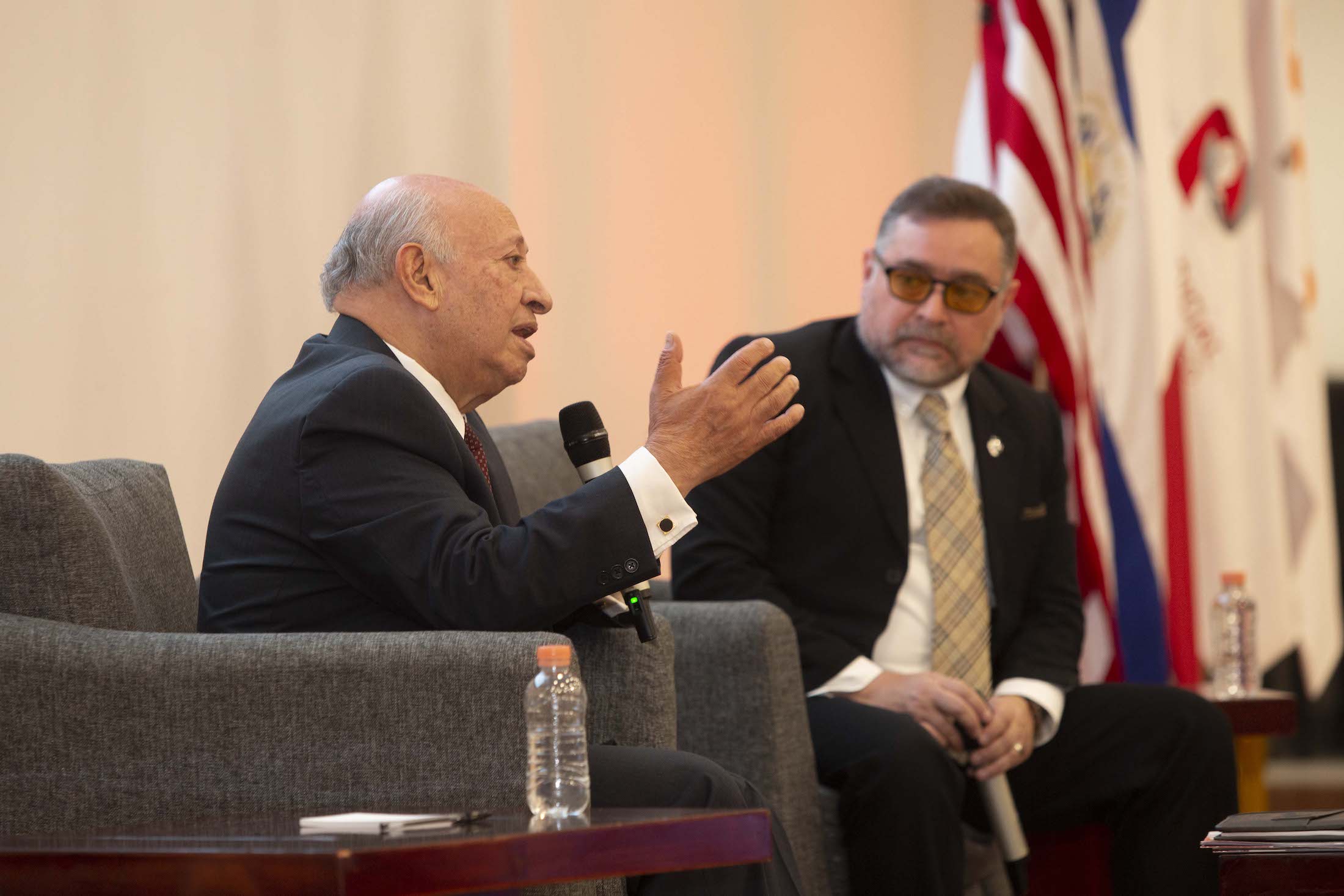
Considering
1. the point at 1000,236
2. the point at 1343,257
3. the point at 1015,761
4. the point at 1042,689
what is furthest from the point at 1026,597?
the point at 1343,257

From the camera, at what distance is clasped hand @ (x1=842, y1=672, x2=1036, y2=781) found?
103 inches

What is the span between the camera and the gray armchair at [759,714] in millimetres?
2381

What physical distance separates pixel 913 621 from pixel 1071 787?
430 millimetres

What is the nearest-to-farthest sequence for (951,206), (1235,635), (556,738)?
(556,738) < (951,206) < (1235,635)

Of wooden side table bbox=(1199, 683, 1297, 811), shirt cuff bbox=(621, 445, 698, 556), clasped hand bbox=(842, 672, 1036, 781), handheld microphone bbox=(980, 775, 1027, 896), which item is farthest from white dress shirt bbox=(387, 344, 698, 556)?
wooden side table bbox=(1199, 683, 1297, 811)

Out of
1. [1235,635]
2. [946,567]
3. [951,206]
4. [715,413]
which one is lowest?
[1235,635]

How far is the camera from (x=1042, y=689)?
2861 millimetres

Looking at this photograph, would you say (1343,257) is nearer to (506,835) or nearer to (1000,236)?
(1000,236)

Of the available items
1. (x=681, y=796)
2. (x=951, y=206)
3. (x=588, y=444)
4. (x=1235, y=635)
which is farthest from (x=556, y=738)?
(x=1235, y=635)

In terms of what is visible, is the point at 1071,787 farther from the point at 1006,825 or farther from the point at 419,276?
the point at 419,276

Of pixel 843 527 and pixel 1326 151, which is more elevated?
pixel 1326 151

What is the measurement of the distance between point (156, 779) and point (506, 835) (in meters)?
0.61

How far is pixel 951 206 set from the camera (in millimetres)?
3039

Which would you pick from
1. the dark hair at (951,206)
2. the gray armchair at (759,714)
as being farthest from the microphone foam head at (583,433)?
the dark hair at (951,206)
